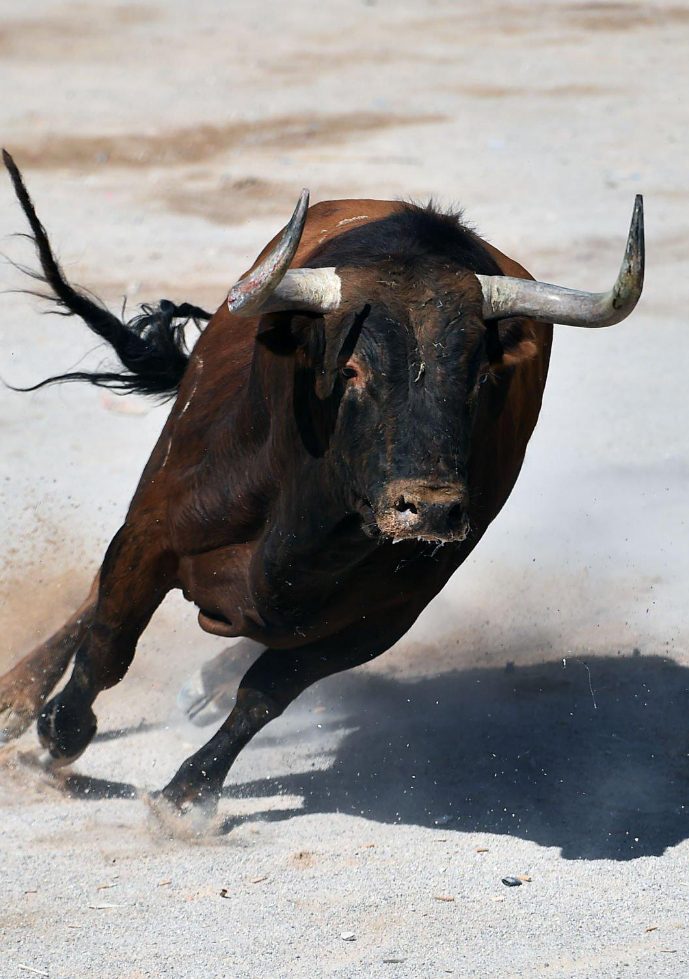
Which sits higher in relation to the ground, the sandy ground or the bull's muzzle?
the bull's muzzle

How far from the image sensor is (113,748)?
649 cm

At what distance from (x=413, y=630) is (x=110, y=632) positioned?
7.01ft

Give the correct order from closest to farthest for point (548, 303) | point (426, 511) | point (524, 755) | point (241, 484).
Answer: point (426, 511) → point (548, 303) → point (241, 484) → point (524, 755)

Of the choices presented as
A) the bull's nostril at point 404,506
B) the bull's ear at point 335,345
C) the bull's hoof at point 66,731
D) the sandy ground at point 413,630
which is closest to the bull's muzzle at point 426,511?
the bull's nostril at point 404,506

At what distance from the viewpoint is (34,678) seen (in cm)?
656

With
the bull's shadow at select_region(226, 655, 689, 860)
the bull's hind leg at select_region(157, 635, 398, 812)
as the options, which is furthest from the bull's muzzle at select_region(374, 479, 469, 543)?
the bull's shadow at select_region(226, 655, 689, 860)

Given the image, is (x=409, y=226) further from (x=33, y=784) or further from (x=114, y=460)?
(x=114, y=460)

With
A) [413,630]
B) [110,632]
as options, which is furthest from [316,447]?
[413,630]

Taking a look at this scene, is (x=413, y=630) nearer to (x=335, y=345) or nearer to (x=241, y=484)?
(x=241, y=484)

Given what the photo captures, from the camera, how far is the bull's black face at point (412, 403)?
14.3ft

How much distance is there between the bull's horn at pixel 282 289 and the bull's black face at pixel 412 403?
0.11 metres

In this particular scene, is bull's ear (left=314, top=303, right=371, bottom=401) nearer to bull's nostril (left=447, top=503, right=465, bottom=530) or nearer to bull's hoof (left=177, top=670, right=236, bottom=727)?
bull's nostril (left=447, top=503, right=465, bottom=530)

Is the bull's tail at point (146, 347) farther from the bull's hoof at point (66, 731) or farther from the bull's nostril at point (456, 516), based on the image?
the bull's nostril at point (456, 516)

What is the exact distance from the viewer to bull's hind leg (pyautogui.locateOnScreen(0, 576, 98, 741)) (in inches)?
256
